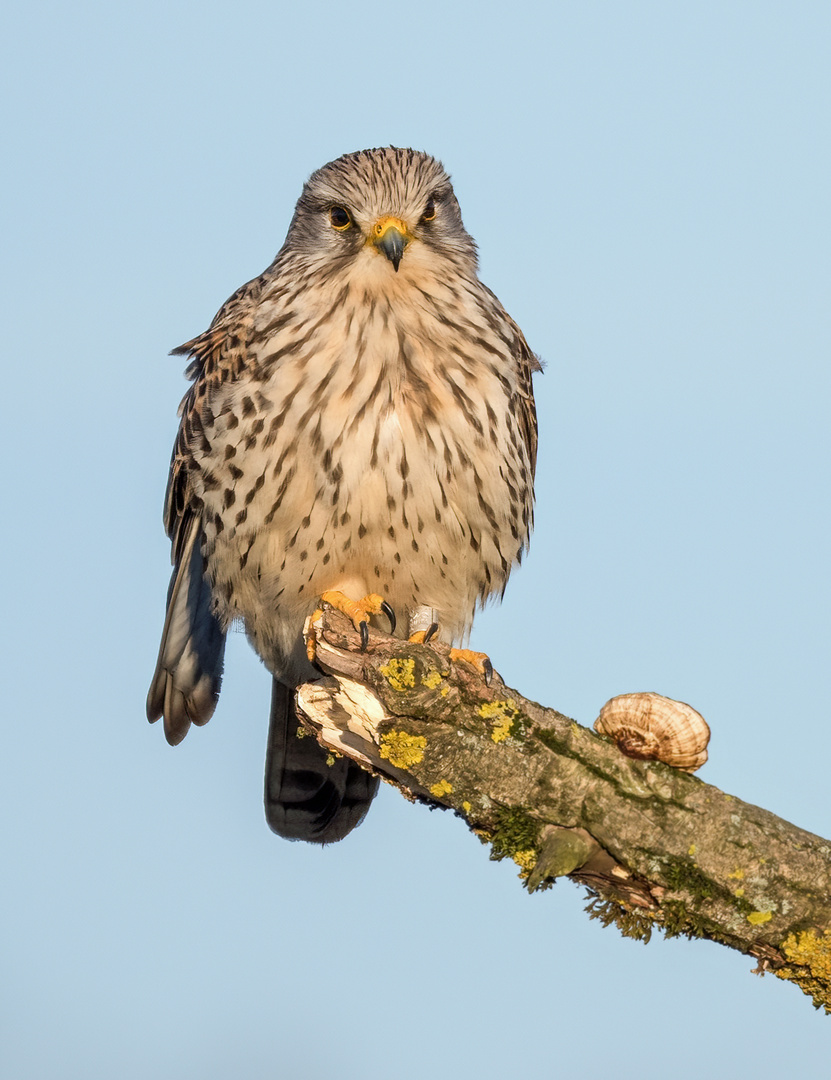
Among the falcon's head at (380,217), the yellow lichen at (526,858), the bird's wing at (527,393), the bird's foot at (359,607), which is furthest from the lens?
the bird's wing at (527,393)

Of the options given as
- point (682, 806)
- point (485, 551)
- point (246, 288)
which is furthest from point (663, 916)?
point (246, 288)

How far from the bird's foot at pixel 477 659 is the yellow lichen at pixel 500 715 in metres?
0.38

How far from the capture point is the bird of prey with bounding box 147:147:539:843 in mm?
4883

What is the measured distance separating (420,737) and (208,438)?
171cm

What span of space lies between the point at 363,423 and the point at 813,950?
7.87 feet

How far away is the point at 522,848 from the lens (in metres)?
4.02

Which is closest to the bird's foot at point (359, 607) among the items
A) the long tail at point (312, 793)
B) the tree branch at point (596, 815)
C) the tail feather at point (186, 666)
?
the tree branch at point (596, 815)

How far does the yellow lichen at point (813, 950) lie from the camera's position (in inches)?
148

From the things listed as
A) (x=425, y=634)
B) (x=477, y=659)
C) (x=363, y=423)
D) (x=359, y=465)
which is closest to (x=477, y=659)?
(x=477, y=659)

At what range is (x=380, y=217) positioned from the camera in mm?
5039

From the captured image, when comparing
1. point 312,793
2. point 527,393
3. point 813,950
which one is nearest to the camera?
point 813,950

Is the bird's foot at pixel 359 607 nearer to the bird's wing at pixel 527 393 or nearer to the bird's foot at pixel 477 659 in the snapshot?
the bird's foot at pixel 477 659

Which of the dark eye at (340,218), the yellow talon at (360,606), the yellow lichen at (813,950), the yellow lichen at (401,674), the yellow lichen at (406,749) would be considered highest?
the dark eye at (340,218)

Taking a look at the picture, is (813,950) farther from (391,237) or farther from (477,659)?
(391,237)
